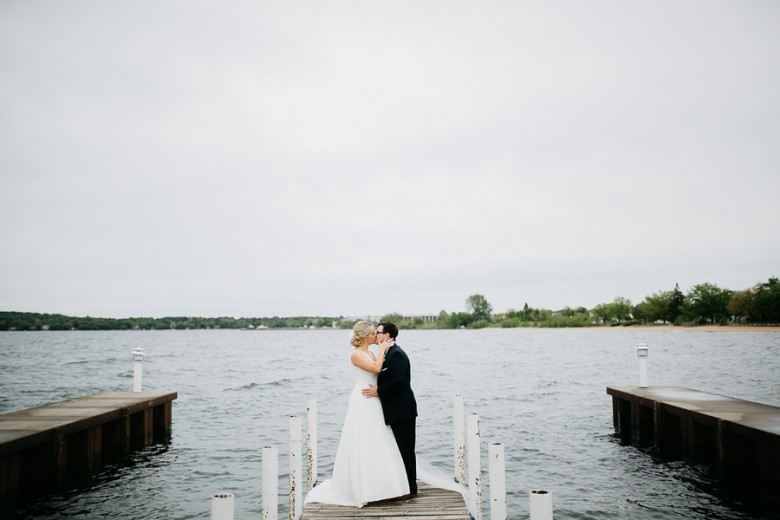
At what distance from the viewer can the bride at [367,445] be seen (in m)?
7.92

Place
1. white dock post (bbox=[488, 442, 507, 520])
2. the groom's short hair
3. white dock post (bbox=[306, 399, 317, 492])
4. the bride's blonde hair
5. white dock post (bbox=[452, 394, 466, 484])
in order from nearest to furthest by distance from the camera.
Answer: white dock post (bbox=[488, 442, 507, 520]), the bride's blonde hair, the groom's short hair, white dock post (bbox=[452, 394, 466, 484]), white dock post (bbox=[306, 399, 317, 492])

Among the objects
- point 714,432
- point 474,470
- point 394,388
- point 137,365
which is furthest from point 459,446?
point 137,365

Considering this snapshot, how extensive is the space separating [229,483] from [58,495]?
12.9 ft

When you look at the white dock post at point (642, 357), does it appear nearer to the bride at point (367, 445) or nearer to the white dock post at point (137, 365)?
the bride at point (367, 445)

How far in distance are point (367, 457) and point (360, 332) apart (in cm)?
181

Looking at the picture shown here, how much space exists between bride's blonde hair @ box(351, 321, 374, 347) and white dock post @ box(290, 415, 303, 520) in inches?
65.6

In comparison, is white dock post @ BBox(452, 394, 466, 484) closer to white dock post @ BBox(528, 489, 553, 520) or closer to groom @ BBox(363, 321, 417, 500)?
groom @ BBox(363, 321, 417, 500)

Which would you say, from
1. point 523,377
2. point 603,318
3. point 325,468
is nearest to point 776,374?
point 523,377

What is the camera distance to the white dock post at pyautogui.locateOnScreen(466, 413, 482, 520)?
26.6 ft

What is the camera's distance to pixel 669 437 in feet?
50.9

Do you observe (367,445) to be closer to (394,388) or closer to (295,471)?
(394,388)

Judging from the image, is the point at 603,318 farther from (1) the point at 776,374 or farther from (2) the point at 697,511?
(2) the point at 697,511

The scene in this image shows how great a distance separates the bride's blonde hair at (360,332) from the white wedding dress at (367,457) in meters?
0.45

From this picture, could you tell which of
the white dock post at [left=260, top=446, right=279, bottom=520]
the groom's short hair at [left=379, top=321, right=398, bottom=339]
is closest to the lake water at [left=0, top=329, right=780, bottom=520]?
the groom's short hair at [left=379, top=321, right=398, bottom=339]
